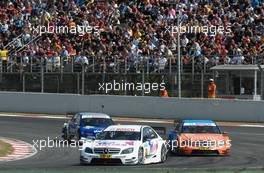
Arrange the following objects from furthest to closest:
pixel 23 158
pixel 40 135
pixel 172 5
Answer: pixel 172 5 < pixel 40 135 < pixel 23 158

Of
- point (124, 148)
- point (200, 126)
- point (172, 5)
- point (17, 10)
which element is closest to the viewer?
point (124, 148)

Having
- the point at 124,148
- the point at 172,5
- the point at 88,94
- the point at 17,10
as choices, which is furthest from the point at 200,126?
the point at 17,10

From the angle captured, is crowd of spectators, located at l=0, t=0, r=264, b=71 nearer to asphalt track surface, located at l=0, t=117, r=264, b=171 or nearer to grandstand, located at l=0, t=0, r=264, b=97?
grandstand, located at l=0, t=0, r=264, b=97

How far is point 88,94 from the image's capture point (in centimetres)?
3738

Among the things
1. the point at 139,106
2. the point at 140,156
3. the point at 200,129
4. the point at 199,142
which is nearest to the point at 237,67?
the point at 139,106

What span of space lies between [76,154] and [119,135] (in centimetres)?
298

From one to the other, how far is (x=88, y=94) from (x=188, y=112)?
5557 mm

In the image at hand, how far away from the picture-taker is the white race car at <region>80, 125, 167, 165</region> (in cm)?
1767

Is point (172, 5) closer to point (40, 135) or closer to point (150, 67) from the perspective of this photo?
point (150, 67)

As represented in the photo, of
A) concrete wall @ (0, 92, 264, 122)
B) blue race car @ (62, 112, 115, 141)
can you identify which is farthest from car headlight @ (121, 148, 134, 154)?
concrete wall @ (0, 92, 264, 122)

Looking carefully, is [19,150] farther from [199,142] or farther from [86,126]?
[199,142]

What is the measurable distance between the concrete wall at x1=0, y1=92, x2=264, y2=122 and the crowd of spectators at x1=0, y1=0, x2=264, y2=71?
5.67 ft

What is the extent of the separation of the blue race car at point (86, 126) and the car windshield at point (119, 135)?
15.6ft

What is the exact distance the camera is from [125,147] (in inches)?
703
